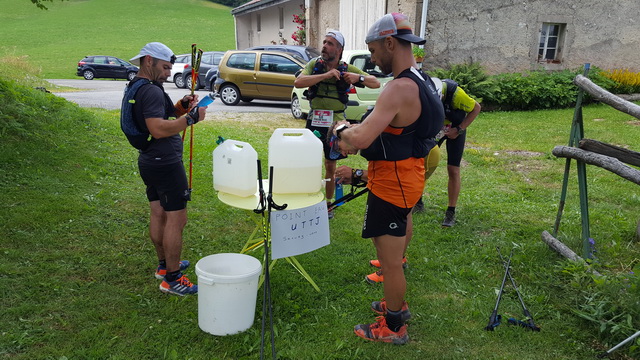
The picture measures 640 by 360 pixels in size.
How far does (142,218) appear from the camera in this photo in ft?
16.6

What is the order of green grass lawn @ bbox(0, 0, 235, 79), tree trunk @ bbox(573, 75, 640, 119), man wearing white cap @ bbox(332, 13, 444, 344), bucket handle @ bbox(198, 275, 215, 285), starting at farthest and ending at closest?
green grass lawn @ bbox(0, 0, 235, 79) < tree trunk @ bbox(573, 75, 640, 119) < bucket handle @ bbox(198, 275, 215, 285) < man wearing white cap @ bbox(332, 13, 444, 344)

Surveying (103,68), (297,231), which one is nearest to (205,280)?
(297,231)

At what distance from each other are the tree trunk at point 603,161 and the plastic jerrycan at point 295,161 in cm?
224


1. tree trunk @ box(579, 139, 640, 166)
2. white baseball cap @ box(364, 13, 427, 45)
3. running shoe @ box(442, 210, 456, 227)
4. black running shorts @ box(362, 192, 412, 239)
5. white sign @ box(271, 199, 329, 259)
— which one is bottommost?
running shoe @ box(442, 210, 456, 227)

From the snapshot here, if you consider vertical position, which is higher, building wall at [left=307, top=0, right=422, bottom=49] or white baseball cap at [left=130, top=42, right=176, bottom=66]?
building wall at [left=307, top=0, right=422, bottom=49]

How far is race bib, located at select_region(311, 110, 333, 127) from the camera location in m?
4.85

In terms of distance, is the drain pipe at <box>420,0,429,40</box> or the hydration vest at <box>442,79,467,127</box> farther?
the drain pipe at <box>420,0,429,40</box>

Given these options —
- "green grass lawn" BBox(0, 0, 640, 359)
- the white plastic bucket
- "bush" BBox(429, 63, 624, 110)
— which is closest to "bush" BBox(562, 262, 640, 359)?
"green grass lawn" BBox(0, 0, 640, 359)

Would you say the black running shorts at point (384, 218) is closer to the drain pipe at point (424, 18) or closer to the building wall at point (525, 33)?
the drain pipe at point (424, 18)

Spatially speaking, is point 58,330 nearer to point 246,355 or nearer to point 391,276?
point 246,355

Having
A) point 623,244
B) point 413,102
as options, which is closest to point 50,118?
point 413,102

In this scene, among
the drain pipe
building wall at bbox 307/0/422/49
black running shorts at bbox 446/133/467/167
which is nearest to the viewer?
black running shorts at bbox 446/133/467/167

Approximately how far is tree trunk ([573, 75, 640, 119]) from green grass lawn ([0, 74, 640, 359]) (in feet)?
4.20

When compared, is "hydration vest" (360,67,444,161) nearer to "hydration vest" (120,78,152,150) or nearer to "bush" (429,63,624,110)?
"hydration vest" (120,78,152,150)
